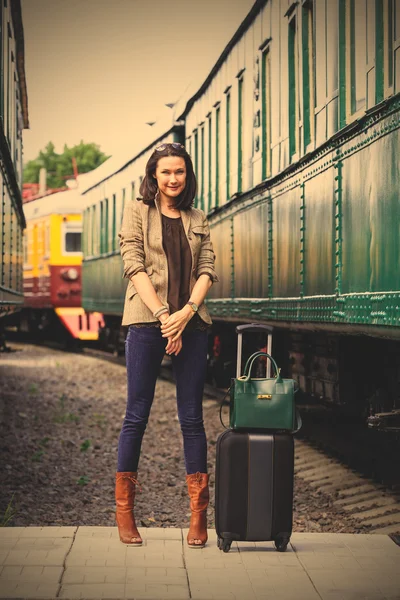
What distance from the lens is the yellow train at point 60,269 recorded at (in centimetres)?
2595

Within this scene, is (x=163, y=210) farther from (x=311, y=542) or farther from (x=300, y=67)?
(x=300, y=67)

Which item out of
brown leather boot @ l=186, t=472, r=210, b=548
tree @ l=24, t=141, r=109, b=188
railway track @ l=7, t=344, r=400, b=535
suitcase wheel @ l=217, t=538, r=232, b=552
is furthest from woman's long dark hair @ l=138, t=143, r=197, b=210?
tree @ l=24, t=141, r=109, b=188

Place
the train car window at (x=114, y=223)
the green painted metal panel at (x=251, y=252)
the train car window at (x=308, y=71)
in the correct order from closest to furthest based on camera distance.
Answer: the train car window at (x=308, y=71), the green painted metal panel at (x=251, y=252), the train car window at (x=114, y=223)

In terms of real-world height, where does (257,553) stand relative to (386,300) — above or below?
below

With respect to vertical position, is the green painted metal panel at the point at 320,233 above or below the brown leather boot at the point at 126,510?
above

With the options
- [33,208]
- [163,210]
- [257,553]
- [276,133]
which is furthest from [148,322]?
[33,208]

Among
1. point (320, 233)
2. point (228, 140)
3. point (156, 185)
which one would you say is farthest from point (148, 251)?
point (228, 140)

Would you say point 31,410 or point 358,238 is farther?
point 31,410

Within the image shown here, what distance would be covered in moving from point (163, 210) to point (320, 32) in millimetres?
2788

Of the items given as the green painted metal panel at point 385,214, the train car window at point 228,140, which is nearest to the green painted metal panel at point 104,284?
the train car window at point 228,140

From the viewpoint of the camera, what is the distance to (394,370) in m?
7.23

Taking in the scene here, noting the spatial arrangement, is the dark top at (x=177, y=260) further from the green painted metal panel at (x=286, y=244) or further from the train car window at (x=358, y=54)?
the green painted metal panel at (x=286, y=244)

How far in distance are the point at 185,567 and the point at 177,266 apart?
1.35 metres

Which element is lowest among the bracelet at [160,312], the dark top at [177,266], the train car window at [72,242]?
the bracelet at [160,312]
